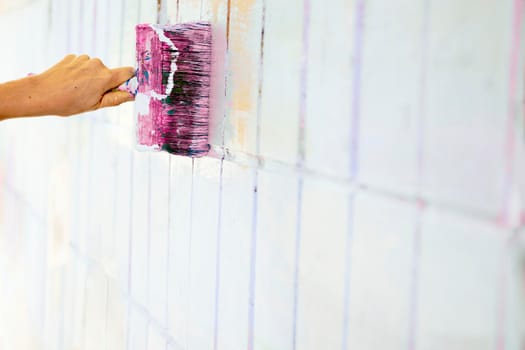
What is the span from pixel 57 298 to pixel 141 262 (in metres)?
0.67

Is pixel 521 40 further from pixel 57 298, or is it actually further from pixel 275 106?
pixel 57 298

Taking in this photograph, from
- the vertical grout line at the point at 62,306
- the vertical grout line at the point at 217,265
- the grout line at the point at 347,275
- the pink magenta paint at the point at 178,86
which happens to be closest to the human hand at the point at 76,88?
the pink magenta paint at the point at 178,86

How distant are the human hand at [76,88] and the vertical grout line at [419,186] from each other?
0.54m

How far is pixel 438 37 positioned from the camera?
0.51 metres

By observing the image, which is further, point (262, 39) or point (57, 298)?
point (57, 298)

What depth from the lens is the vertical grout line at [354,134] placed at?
59 centimetres

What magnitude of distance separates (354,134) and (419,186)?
10 centimetres

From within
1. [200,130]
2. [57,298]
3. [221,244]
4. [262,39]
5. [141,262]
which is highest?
[262,39]

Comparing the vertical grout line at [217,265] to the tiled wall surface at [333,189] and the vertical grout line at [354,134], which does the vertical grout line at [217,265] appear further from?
the vertical grout line at [354,134]

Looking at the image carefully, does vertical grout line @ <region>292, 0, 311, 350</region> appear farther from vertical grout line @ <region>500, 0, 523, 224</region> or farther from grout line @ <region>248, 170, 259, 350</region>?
vertical grout line @ <region>500, 0, 523, 224</region>

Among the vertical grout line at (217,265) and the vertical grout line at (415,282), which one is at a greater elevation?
the vertical grout line at (415,282)

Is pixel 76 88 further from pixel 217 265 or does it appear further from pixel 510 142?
pixel 510 142

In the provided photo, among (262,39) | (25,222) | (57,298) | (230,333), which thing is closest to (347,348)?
(230,333)

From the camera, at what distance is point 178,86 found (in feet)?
2.71
